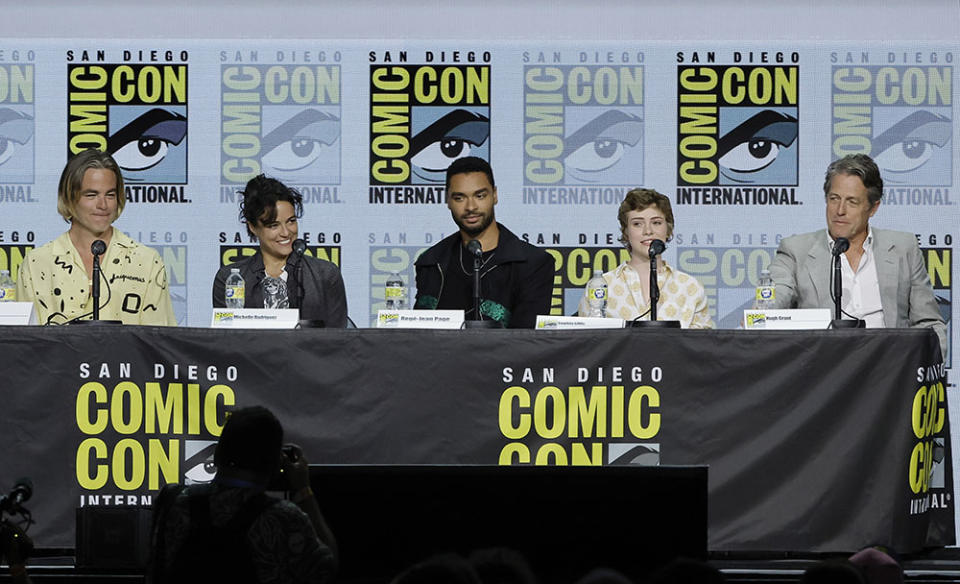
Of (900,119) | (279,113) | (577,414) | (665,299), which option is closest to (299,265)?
(577,414)

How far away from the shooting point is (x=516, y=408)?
425cm

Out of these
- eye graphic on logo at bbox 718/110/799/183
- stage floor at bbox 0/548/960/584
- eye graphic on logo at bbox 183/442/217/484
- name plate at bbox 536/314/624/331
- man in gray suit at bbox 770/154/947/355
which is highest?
eye graphic on logo at bbox 718/110/799/183

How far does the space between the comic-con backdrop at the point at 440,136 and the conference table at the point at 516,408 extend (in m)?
2.12

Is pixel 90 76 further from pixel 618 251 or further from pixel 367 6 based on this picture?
pixel 618 251

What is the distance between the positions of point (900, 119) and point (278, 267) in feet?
10.3

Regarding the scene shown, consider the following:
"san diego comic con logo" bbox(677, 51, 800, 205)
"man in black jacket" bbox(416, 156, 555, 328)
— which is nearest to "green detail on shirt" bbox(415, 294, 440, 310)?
"man in black jacket" bbox(416, 156, 555, 328)

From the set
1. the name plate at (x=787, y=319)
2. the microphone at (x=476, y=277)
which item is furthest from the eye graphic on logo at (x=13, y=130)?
the name plate at (x=787, y=319)

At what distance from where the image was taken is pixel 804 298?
4.96m

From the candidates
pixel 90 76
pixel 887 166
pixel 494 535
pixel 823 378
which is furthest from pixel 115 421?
pixel 887 166

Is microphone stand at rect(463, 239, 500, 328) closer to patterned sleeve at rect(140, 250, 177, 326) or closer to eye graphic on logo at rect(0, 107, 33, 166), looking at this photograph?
patterned sleeve at rect(140, 250, 177, 326)

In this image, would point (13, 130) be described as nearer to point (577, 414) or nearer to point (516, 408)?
point (516, 408)

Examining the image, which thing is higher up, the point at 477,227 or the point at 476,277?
the point at 477,227

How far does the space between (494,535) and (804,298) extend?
214 centimetres

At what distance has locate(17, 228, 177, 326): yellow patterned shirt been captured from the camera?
190 inches
